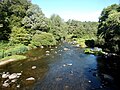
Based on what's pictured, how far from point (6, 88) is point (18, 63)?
17.2 meters

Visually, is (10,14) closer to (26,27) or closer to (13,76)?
(26,27)

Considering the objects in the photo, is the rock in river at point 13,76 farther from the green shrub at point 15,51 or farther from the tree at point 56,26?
the tree at point 56,26

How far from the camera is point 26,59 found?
50.8m

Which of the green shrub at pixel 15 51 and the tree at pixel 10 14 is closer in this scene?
the green shrub at pixel 15 51

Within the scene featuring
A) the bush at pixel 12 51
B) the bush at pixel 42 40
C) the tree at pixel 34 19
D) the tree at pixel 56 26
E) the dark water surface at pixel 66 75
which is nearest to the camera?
the dark water surface at pixel 66 75

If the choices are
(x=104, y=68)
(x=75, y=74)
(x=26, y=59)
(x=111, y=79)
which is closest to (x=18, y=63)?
(x=26, y=59)

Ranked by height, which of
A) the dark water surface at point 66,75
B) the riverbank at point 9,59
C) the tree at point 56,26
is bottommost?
the dark water surface at point 66,75

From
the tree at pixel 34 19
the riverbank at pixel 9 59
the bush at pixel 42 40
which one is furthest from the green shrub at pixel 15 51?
the tree at pixel 34 19

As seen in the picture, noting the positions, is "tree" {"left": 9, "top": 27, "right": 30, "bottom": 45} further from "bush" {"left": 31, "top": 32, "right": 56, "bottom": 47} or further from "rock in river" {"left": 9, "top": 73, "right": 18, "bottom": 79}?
"rock in river" {"left": 9, "top": 73, "right": 18, "bottom": 79}

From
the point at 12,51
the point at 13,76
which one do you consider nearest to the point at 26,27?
the point at 12,51

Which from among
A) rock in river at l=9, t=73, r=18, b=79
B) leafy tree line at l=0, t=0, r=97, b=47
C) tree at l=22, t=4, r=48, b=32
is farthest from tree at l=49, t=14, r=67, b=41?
rock in river at l=9, t=73, r=18, b=79

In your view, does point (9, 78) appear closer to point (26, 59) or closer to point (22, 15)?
point (26, 59)

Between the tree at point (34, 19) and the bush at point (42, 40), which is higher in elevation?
the tree at point (34, 19)

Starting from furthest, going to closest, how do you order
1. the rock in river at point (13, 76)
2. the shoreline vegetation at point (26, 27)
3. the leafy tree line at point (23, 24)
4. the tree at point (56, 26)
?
the tree at point (56, 26), the leafy tree line at point (23, 24), the shoreline vegetation at point (26, 27), the rock in river at point (13, 76)
